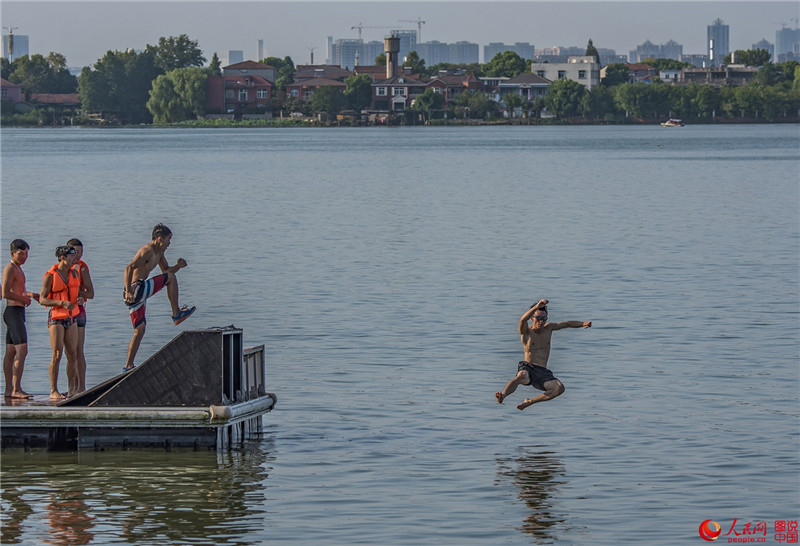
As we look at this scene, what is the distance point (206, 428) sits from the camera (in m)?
16.8

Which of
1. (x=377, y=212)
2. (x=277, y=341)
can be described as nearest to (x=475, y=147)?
(x=377, y=212)

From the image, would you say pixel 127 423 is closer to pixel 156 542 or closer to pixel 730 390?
pixel 156 542

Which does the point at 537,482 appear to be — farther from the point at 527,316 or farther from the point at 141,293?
the point at 141,293

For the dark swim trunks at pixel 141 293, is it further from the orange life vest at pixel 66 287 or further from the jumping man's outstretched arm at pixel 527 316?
the jumping man's outstretched arm at pixel 527 316

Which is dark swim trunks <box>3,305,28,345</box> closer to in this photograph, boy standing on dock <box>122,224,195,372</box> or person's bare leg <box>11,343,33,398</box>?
person's bare leg <box>11,343,33,398</box>

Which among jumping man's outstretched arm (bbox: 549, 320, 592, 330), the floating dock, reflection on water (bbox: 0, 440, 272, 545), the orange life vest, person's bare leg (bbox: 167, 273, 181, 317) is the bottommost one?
reflection on water (bbox: 0, 440, 272, 545)

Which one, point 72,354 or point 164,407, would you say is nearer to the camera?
point 164,407

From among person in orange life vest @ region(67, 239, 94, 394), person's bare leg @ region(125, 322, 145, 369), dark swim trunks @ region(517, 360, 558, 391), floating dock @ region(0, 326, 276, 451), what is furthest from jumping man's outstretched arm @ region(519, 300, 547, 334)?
person in orange life vest @ region(67, 239, 94, 394)

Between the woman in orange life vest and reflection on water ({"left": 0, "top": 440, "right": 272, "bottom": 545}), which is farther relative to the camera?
the woman in orange life vest

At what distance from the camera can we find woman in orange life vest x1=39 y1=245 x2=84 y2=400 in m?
16.7

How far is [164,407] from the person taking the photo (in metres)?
16.5

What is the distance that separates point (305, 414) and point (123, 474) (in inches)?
156

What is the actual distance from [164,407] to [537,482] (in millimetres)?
4408

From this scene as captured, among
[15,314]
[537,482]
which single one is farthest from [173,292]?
[537,482]
